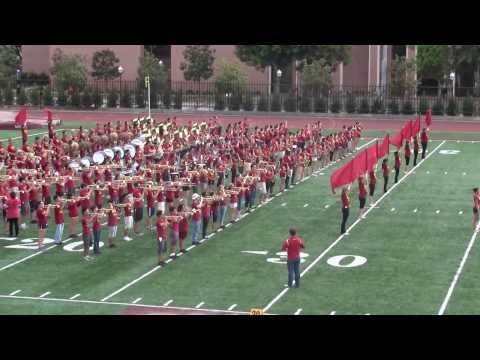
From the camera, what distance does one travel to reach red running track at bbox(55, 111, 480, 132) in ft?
159

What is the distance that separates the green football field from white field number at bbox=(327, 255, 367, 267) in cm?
2

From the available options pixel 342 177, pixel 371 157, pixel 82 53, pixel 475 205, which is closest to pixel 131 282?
pixel 342 177

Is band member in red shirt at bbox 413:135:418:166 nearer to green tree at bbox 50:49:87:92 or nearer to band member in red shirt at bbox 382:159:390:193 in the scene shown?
band member in red shirt at bbox 382:159:390:193

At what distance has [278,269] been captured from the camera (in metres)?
19.7

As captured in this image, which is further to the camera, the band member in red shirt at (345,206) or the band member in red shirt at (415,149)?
the band member in red shirt at (415,149)

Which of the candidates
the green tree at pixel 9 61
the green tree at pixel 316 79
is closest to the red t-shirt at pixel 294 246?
the green tree at pixel 316 79

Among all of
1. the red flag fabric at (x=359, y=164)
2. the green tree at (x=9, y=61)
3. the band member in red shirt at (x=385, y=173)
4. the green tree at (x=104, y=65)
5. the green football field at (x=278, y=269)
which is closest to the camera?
the green football field at (x=278, y=269)

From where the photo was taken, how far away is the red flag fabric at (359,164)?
23622mm

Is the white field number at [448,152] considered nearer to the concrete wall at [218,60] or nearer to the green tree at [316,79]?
the green tree at [316,79]

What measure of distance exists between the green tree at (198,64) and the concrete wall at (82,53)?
4.37 m

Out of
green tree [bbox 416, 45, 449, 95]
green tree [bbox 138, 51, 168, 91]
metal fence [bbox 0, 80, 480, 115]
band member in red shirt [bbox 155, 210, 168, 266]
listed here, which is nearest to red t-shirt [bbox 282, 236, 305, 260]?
band member in red shirt [bbox 155, 210, 168, 266]

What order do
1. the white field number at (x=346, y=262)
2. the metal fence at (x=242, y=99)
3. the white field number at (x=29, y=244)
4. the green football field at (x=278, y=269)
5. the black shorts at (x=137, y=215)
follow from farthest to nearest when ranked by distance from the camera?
the metal fence at (x=242, y=99), the black shorts at (x=137, y=215), the white field number at (x=29, y=244), the white field number at (x=346, y=262), the green football field at (x=278, y=269)

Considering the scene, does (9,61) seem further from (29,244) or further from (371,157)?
(29,244)
